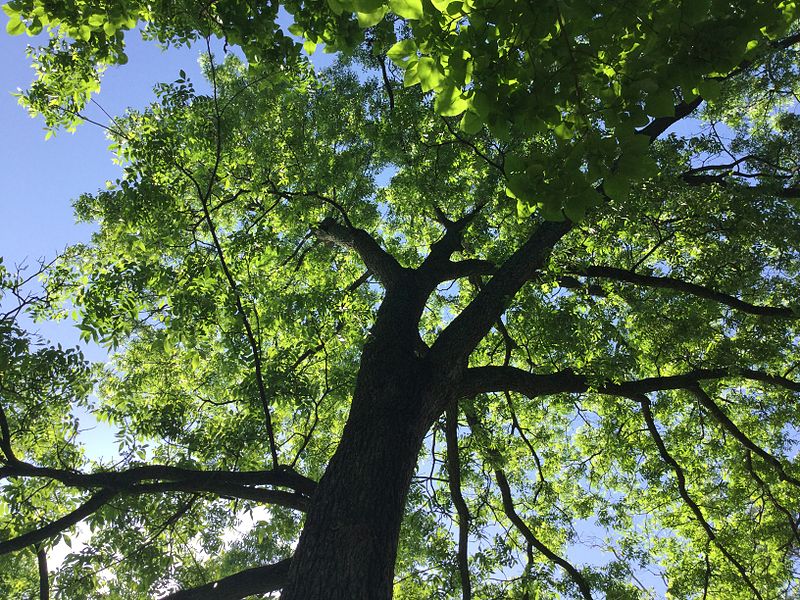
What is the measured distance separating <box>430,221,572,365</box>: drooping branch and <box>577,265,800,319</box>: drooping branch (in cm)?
85

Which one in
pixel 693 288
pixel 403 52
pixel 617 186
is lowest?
pixel 617 186

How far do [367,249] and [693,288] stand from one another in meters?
4.14

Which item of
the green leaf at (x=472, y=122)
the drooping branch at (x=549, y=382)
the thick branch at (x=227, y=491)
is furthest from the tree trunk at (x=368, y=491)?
the green leaf at (x=472, y=122)

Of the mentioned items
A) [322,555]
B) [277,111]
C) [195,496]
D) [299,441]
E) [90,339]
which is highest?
[277,111]

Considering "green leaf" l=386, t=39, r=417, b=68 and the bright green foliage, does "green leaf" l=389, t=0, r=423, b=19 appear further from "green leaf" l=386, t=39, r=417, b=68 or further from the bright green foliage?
"green leaf" l=386, t=39, r=417, b=68

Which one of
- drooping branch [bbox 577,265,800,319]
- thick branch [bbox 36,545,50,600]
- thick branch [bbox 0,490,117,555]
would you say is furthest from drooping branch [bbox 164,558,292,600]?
drooping branch [bbox 577,265,800,319]

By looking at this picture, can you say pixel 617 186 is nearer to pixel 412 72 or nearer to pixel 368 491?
pixel 412 72

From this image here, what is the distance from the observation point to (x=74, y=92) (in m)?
4.55

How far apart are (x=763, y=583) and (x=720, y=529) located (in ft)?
4.57

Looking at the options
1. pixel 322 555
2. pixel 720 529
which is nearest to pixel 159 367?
pixel 322 555

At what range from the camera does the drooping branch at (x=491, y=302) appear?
182 inches

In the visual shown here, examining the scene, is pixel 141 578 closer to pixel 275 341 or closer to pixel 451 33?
pixel 275 341

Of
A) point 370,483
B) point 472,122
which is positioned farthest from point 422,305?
point 472,122

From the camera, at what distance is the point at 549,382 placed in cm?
507
